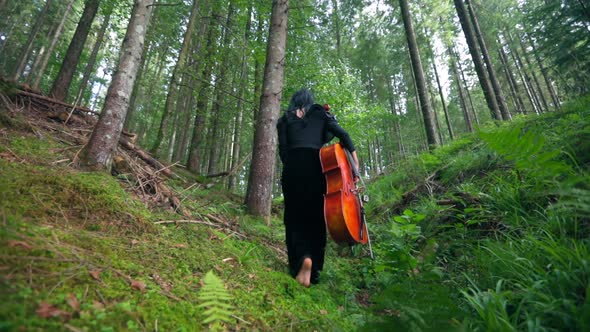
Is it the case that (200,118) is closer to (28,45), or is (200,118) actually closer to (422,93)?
(422,93)

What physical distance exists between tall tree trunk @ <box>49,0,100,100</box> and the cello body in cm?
924

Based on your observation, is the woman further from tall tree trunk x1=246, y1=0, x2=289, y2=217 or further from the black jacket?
tall tree trunk x1=246, y1=0, x2=289, y2=217

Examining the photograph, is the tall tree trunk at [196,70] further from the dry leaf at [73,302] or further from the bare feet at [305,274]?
the dry leaf at [73,302]

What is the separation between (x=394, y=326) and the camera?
0.90 m

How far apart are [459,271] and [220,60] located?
8.49 metres

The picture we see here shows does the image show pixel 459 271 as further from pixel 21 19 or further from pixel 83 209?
pixel 21 19

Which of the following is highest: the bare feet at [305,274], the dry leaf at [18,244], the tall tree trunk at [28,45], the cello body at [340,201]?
the tall tree trunk at [28,45]

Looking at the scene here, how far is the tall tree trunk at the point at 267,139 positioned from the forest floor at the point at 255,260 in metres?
0.74

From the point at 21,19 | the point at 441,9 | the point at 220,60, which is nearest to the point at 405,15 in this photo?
the point at 441,9

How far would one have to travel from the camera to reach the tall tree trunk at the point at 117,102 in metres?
3.14

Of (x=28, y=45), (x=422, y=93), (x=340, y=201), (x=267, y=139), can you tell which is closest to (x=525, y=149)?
(x=340, y=201)

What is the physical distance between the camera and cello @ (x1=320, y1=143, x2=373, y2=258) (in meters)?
2.73

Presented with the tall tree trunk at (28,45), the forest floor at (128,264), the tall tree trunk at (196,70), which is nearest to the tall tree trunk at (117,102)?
the forest floor at (128,264)

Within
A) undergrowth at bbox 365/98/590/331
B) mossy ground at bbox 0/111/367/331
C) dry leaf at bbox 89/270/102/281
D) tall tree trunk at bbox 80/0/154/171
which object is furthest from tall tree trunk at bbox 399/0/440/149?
dry leaf at bbox 89/270/102/281
